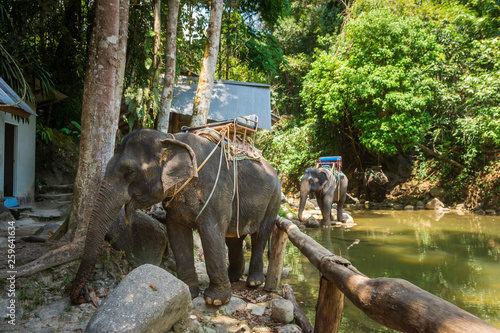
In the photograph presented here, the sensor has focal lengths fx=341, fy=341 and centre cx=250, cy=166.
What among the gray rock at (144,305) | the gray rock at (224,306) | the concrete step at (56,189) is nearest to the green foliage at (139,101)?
the concrete step at (56,189)

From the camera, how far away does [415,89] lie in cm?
1500

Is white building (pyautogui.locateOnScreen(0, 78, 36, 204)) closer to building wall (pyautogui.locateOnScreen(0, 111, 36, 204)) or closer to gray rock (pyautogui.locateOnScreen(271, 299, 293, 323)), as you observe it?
building wall (pyautogui.locateOnScreen(0, 111, 36, 204))

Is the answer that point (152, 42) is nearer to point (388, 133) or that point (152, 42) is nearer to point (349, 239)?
point (349, 239)

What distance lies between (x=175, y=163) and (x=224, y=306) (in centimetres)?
168

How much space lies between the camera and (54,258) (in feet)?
12.0

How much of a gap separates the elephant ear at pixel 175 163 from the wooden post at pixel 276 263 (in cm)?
187

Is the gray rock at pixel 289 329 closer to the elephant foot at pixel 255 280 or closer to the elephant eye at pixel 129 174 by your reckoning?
the elephant foot at pixel 255 280

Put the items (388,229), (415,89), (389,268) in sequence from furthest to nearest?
(415,89)
(388,229)
(389,268)

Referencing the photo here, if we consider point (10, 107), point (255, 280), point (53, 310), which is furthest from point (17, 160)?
point (255, 280)

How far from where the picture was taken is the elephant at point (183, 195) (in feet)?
10.5

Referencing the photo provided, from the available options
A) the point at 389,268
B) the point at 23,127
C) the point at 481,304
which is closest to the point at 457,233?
the point at 389,268

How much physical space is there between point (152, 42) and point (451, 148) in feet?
48.7

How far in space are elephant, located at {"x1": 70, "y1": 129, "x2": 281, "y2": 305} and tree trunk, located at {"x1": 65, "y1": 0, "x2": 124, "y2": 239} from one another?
1.12 meters

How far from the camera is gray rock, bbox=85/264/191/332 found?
94.7 inches
